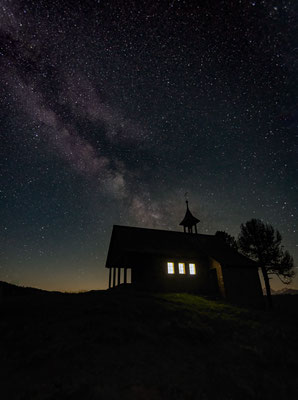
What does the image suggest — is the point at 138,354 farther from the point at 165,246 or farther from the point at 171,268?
the point at 165,246

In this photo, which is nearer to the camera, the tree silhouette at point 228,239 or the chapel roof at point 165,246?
the chapel roof at point 165,246

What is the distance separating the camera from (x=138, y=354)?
7.52 meters

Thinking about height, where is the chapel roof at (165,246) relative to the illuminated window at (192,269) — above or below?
above

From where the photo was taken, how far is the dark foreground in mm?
5680

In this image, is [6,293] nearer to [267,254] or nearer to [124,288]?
[124,288]

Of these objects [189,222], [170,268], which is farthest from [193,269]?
[189,222]

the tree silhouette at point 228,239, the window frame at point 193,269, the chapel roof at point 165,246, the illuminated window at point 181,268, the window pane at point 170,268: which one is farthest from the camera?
the tree silhouette at point 228,239

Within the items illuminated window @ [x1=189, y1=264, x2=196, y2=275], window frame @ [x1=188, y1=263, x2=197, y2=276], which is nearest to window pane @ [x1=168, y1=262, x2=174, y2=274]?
window frame @ [x1=188, y1=263, x2=197, y2=276]

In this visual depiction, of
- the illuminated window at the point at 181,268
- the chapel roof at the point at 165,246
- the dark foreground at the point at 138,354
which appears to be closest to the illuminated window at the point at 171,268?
the illuminated window at the point at 181,268

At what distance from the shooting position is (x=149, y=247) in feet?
71.5

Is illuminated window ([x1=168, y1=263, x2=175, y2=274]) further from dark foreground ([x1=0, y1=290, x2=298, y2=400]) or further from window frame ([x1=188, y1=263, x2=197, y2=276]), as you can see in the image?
dark foreground ([x1=0, y1=290, x2=298, y2=400])

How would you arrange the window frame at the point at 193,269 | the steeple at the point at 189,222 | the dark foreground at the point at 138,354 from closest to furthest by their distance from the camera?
the dark foreground at the point at 138,354 → the window frame at the point at 193,269 → the steeple at the point at 189,222

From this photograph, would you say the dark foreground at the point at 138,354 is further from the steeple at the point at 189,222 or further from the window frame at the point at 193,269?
the steeple at the point at 189,222

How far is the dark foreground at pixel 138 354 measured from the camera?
5.68 meters
